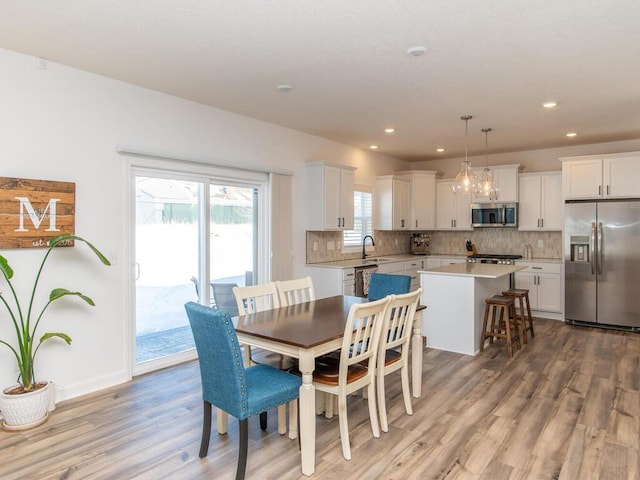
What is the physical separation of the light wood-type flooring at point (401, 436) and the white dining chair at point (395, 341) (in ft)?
0.58

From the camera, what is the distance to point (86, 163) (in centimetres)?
350

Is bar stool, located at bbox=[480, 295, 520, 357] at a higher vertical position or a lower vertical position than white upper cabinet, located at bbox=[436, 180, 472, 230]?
lower

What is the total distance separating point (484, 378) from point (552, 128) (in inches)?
135

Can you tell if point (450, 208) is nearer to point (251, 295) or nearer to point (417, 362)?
point (417, 362)

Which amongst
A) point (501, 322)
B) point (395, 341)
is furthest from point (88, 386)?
point (501, 322)

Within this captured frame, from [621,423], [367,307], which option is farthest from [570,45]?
[621,423]

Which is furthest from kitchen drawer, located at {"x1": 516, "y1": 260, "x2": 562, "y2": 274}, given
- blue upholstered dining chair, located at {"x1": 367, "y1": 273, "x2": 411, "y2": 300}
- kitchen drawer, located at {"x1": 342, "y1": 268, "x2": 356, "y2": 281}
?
blue upholstered dining chair, located at {"x1": 367, "y1": 273, "x2": 411, "y2": 300}

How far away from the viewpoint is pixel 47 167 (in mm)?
3283

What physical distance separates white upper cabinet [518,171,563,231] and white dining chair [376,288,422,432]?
15.1 ft

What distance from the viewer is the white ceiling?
2475mm

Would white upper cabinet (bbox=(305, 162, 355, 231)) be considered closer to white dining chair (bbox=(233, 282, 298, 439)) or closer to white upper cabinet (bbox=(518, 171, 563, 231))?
white dining chair (bbox=(233, 282, 298, 439))

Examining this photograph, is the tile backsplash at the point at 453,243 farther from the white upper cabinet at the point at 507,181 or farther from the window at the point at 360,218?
the white upper cabinet at the point at 507,181

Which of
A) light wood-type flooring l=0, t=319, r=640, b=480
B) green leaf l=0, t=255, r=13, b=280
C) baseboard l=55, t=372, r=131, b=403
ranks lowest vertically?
light wood-type flooring l=0, t=319, r=640, b=480

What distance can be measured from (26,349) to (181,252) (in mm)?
1639
